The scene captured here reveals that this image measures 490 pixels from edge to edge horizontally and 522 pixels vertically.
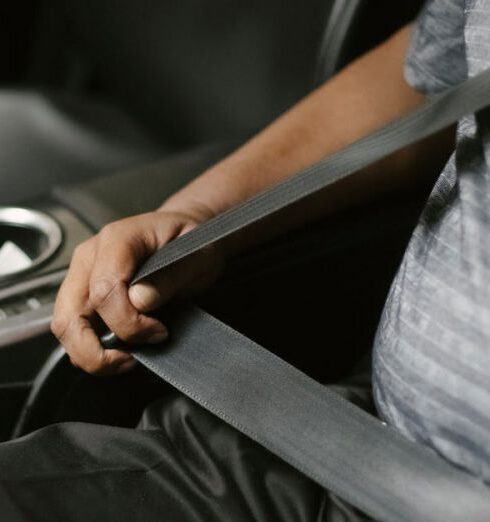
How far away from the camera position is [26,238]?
973 millimetres

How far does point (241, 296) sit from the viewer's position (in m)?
0.85

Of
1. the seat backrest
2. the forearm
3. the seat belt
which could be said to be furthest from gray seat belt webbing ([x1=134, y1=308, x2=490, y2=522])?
the seat backrest

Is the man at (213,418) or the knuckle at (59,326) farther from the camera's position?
the knuckle at (59,326)

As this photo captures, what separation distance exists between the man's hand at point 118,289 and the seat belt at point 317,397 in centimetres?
2

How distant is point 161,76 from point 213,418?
0.72m

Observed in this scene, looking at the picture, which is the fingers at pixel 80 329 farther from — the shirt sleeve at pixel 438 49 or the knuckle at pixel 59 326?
the shirt sleeve at pixel 438 49

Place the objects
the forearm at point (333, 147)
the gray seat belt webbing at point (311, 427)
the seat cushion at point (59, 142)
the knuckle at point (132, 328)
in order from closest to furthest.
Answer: the gray seat belt webbing at point (311, 427) < the knuckle at point (132, 328) < the forearm at point (333, 147) < the seat cushion at point (59, 142)

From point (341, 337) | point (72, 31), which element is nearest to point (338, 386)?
point (341, 337)

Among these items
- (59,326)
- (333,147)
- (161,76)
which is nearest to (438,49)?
(333,147)

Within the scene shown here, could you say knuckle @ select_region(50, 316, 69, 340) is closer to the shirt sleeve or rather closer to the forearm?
the forearm

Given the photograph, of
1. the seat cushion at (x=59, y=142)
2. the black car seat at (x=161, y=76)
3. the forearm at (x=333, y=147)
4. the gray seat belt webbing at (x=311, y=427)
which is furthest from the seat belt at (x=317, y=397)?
the seat cushion at (x=59, y=142)

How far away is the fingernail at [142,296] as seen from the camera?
0.77m

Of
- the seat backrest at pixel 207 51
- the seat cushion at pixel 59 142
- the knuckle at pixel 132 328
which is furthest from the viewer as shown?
the seat cushion at pixel 59 142

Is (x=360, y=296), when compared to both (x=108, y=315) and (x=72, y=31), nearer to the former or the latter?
(x=108, y=315)
